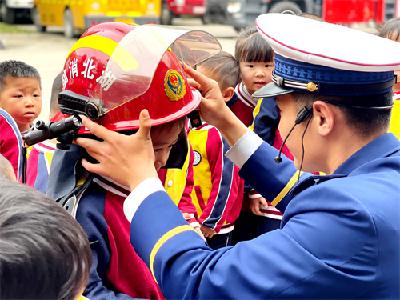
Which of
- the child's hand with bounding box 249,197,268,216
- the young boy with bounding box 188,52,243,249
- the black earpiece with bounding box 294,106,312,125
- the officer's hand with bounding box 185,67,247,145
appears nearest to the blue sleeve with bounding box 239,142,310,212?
the officer's hand with bounding box 185,67,247,145

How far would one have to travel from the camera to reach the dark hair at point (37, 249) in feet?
3.86

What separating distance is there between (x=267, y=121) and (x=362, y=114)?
2.21 m

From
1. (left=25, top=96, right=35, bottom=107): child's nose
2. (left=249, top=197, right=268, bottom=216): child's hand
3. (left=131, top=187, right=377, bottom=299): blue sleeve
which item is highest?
(left=131, top=187, right=377, bottom=299): blue sleeve

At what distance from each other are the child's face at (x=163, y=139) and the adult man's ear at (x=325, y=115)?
20.6 inches

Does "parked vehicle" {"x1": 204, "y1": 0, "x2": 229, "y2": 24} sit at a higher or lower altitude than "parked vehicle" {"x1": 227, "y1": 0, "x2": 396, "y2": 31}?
lower

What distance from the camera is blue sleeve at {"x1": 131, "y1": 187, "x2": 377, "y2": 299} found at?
6.05 feet

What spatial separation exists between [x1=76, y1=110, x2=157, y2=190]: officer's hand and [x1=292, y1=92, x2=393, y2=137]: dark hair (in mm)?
479

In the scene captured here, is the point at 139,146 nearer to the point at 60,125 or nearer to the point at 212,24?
the point at 60,125

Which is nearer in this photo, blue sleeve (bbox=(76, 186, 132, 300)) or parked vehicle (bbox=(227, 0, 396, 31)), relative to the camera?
blue sleeve (bbox=(76, 186, 132, 300))

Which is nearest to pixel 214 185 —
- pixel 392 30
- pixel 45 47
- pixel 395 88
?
pixel 395 88

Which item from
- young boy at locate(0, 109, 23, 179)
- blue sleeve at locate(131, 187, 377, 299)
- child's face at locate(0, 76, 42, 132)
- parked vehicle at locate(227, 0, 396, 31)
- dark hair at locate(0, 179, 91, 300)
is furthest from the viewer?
parked vehicle at locate(227, 0, 396, 31)

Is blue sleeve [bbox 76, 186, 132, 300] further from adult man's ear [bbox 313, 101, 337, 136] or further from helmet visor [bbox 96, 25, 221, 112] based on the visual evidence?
adult man's ear [bbox 313, 101, 337, 136]

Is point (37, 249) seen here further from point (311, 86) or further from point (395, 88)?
point (395, 88)

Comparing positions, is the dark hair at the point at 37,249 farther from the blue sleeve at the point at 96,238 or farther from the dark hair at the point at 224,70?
the dark hair at the point at 224,70
